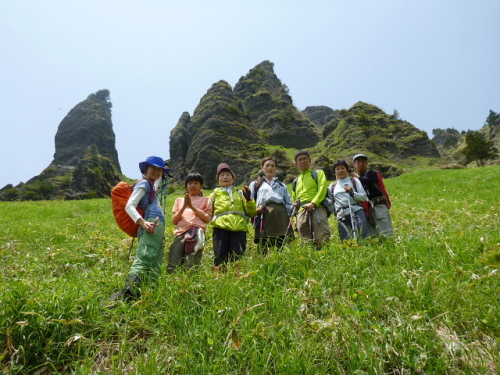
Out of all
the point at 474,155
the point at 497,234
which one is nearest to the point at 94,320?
the point at 497,234

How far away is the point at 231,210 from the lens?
200 inches

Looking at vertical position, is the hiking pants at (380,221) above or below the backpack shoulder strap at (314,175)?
below

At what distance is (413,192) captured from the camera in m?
18.3

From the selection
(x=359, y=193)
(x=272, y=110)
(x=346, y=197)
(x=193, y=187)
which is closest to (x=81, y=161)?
(x=272, y=110)

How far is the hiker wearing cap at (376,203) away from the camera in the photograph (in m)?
5.80

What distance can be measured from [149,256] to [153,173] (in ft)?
4.20

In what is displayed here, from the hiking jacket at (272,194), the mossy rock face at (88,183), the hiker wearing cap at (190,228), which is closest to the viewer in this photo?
the hiker wearing cap at (190,228)

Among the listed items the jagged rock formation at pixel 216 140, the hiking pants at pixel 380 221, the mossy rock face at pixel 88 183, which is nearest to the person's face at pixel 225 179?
the hiking pants at pixel 380 221

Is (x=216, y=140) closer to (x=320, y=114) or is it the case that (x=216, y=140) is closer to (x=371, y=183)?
(x=371, y=183)

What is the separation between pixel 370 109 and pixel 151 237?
73.5 metres

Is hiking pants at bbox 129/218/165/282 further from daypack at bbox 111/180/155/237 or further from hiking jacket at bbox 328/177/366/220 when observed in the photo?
hiking jacket at bbox 328/177/366/220

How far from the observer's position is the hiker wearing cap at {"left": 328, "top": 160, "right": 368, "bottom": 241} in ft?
18.2

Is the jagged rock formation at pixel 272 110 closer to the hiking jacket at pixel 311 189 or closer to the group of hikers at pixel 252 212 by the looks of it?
the hiking jacket at pixel 311 189

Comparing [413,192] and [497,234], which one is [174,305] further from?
[413,192]
